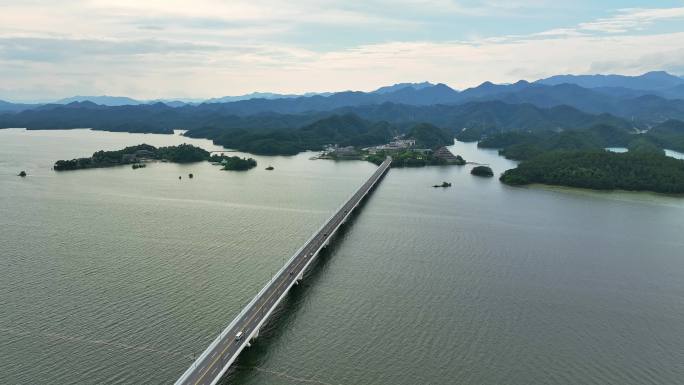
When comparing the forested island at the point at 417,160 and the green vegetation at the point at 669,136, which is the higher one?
the green vegetation at the point at 669,136

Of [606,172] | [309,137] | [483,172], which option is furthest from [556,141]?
[309,137]

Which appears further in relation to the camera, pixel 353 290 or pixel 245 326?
pixel 353 290

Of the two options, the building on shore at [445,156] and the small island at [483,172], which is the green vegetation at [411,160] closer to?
the building on shore at [445,156]

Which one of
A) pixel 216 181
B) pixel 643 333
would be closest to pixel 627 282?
pixel 643 333

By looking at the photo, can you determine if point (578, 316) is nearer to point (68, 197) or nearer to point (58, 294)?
point (58, 294)

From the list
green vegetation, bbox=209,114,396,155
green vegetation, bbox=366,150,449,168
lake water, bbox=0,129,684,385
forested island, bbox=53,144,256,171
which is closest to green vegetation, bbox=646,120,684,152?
green vegetation, bbox=366,150,449,168

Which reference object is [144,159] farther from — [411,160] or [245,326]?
[245,326]

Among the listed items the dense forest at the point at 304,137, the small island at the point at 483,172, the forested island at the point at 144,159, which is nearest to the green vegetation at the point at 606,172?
the small island at the point at 483,172
